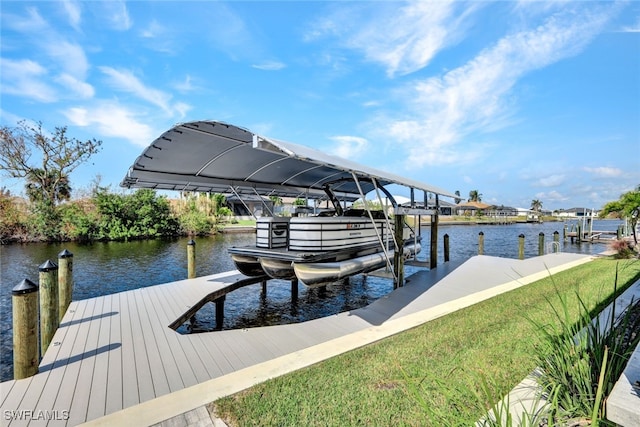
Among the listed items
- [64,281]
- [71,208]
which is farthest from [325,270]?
[71,208]

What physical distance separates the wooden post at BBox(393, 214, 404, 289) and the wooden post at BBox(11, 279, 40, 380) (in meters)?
6.56

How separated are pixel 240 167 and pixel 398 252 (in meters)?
4.29

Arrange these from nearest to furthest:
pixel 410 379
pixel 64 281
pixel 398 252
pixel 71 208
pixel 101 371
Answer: pixel 410 379, pixel 101 371, pixel 64 281, pixel 398 252, pixel 71 208

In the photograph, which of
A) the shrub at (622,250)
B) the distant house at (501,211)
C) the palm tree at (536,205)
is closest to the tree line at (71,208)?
the shrub at (622,250)

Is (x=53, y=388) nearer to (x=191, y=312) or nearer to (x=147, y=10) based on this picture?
(x=191, y=312)

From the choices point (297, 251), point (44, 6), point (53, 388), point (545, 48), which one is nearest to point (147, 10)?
point (44, 6)

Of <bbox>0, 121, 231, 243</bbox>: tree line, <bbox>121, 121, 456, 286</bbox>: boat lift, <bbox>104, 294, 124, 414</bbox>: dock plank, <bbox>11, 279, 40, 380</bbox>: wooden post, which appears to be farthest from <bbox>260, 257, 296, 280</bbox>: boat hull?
<bbox>0, 121, 231, 243</bbox>: tree line

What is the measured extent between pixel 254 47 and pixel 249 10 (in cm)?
130

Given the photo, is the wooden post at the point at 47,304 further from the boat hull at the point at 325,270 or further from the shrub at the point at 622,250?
the shrub at the point at 622,250

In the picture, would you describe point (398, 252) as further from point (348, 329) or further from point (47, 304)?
point (47, 304)

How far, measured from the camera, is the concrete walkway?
288 centimetres

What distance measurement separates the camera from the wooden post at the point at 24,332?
3.46m

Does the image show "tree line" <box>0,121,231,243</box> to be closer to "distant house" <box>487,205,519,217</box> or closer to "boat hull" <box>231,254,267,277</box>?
"boat hull" <box>231,254,267,277</box>

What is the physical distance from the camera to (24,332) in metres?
3.51
